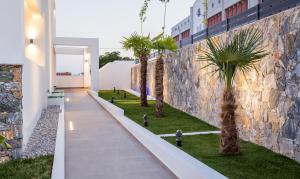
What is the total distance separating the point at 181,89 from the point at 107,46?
175 ft

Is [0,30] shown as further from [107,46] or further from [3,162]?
[107,46]

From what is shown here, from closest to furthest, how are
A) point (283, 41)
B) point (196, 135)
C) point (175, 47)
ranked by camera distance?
point (283, 41), point (196, 135), point (175, 47)

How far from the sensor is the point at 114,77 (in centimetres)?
3650

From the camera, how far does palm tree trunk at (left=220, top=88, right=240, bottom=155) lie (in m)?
7.70

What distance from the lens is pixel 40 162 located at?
279 inches

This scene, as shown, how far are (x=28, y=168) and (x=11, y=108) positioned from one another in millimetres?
1626

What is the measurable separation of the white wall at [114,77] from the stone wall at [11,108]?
28757 millimetres

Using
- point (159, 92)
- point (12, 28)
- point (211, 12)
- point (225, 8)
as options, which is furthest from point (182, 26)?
point (12, 28)

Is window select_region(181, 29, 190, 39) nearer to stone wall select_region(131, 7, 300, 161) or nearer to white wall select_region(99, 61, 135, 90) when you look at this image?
white wall select_region(99, 61, 135, 90)

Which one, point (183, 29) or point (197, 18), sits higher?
point (197, 18)

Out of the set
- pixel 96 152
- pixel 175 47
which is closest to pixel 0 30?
pixel 96 152

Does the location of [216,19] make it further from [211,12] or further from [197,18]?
[197,18]

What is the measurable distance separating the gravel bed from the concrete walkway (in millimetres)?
486

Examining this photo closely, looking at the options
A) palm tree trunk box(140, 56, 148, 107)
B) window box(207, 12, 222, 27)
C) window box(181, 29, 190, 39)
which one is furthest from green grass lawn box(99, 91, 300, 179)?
window box(181, 29, 190, 39)
